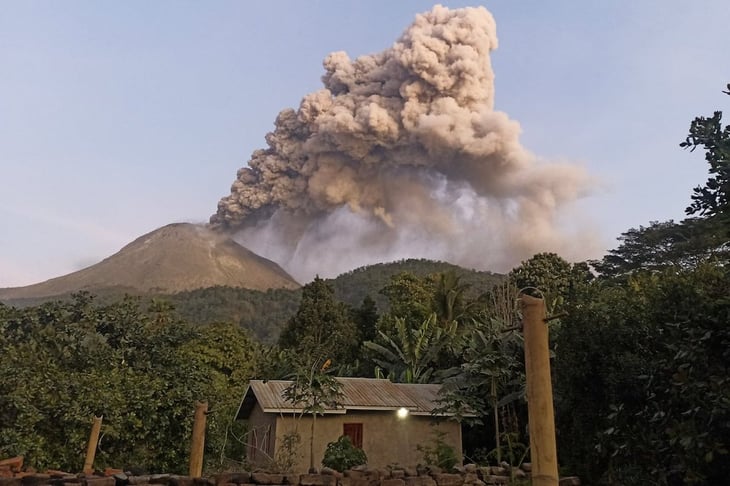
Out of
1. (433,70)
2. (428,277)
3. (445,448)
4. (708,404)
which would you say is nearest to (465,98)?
(433,70)

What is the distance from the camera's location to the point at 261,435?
15.2m

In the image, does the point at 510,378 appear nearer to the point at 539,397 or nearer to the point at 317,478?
the point at 317,478

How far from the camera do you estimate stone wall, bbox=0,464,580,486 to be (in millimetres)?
7340

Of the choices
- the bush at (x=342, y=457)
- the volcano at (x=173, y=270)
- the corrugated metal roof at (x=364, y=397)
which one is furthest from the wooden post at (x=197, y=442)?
the volcano at (x=173, y=270)

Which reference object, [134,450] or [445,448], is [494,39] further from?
[134,450]

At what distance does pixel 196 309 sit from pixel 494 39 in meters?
41.7

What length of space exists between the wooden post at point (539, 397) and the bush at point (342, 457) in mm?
8418


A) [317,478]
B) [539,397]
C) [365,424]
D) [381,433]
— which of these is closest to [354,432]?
[365,424]

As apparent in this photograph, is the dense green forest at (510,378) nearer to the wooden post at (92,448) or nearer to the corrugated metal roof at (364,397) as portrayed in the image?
the corrugated metal roof at (364,397)

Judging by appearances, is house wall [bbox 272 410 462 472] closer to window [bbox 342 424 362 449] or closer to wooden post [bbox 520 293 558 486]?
window [bbox 342 424 362 449]

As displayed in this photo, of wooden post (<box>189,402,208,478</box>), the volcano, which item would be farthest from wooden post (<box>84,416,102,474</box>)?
the volcano

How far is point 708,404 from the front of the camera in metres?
4.55

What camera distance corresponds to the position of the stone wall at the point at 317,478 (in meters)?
7.34

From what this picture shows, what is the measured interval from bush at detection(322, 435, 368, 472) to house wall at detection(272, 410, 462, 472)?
5.68ft
